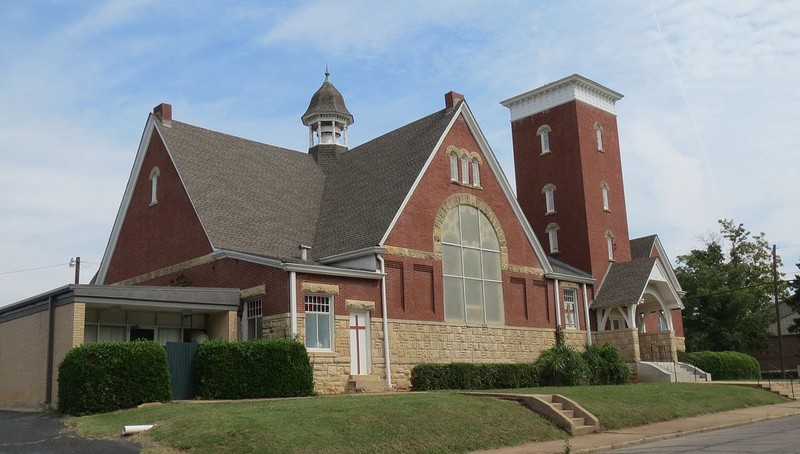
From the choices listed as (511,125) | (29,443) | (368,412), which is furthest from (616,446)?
(511,125)

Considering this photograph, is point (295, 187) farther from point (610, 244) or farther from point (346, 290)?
point (610, 244)

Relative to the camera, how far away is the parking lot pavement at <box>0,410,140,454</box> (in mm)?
15516

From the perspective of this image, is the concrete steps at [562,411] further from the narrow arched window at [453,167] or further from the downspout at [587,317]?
the downspout at [587,317]

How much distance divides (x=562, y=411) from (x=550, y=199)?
25310mm

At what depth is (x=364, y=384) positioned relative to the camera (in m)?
28.4

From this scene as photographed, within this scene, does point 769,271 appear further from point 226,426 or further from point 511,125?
point 226,426

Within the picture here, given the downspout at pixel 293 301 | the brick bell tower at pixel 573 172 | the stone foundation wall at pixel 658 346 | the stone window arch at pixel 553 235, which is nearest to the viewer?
the downspout at pixel 293 301

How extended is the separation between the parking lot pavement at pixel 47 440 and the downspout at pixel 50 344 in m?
2.50

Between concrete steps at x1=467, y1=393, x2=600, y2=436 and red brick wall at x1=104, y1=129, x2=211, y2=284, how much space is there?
14562 mm

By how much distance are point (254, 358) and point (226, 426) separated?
864 centimetres

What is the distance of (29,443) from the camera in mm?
16547

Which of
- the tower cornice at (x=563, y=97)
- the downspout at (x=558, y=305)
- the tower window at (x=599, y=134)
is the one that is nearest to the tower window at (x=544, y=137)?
the tower cornice at (x=563, y=97)

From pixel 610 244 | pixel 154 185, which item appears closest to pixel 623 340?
pixel 610 244

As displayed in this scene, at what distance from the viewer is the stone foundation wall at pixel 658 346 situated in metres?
41.1
